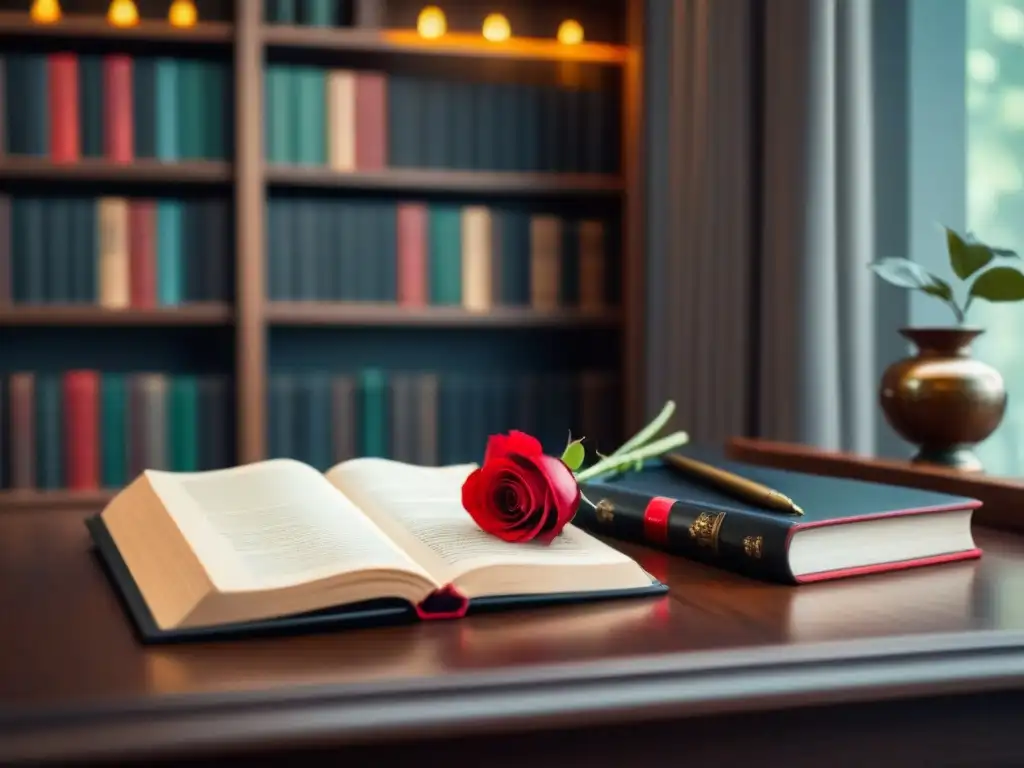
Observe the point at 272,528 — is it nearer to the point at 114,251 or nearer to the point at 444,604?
the point at 444,604

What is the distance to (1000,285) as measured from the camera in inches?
41.8

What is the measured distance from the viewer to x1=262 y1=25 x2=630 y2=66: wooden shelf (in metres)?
2.23

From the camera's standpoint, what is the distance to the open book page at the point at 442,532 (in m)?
0.59

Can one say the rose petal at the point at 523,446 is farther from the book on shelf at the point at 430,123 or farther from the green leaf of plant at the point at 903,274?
the book on shelf at the point at 430,123

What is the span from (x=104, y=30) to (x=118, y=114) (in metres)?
0.17

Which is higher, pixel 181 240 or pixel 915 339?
pixel 181 240

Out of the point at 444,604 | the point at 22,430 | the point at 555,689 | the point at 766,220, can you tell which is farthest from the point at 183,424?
the point at 555,689

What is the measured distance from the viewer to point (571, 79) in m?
2.60

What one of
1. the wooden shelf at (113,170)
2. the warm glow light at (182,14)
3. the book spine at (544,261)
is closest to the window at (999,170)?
the book spine at (544,261)

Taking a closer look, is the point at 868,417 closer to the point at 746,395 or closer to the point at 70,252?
the point at 746,395

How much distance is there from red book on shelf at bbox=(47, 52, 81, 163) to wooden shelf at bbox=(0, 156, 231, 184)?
0.08 ft

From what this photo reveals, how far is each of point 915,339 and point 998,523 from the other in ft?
0.80

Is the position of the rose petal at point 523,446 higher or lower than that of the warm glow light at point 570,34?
lower

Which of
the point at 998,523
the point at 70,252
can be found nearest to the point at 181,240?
the point at 70,252
